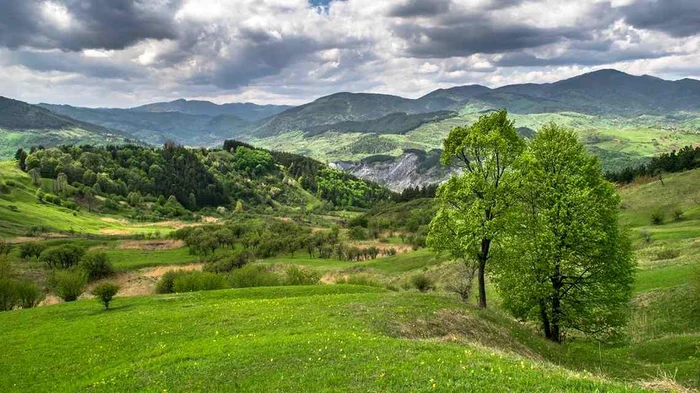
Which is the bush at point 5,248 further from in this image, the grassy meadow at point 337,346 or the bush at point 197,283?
the grassy meadow at point 337,346

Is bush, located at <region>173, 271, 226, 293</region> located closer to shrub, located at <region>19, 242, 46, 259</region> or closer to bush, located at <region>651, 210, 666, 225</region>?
shrub, located at <region>19, 242, 46, 259</region>

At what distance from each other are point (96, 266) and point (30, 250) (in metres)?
46.6

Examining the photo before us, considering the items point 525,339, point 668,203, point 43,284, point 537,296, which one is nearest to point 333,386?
point 525,339

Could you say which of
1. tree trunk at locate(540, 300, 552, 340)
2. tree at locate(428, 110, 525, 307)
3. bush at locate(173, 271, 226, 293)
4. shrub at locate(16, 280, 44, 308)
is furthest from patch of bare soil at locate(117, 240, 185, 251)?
tree trunk at locate(540, 300, 552, 340)

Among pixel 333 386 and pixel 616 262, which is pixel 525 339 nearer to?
pixel 616 262

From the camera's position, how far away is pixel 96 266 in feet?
364

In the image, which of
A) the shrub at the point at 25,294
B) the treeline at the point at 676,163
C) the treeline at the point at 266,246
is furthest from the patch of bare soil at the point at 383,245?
the treeline at the point at 676,163

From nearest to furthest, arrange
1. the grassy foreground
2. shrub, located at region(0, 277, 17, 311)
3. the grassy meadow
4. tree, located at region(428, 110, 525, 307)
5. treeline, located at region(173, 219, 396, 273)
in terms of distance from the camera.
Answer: the grassy foreground, the grassy meadow, tree, located at region(428, 110, 525, 307), shrub, located at region(0, 277, 17, 311), treeline, located at region(173, 219, 396, 273)

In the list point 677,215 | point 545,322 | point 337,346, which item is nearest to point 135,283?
point 337,346

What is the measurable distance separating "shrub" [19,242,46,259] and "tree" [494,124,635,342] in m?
151

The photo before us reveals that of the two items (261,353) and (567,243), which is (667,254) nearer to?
(567,243)

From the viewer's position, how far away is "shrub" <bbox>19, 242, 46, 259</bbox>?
449 ft

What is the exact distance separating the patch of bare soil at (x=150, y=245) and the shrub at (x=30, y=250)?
25.7m

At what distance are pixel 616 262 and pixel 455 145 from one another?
17.4 meters
